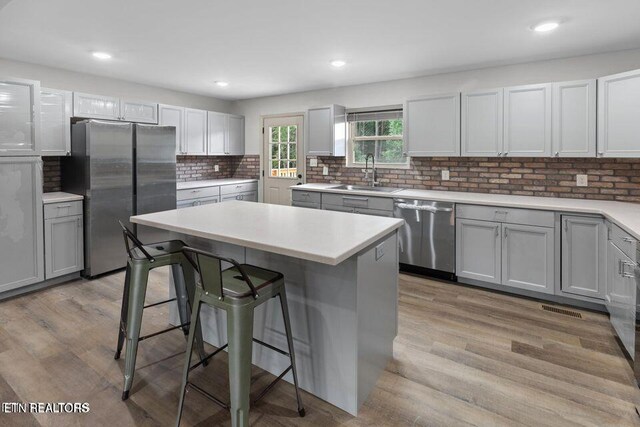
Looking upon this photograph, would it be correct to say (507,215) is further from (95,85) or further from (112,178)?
(95,85)

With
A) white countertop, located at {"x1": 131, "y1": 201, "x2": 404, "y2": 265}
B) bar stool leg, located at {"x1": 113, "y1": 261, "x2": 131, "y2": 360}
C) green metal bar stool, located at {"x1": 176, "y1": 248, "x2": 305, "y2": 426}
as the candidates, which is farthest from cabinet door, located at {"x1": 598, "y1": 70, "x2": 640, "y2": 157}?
bar stool leg, located at {"x1": 113, "y1": 261, "x2": 131, "y2": 360}

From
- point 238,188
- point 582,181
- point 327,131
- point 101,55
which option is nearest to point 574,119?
point 582,181

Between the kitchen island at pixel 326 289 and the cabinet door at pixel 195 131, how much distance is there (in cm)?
332

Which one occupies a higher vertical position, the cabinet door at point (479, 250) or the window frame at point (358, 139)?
the window frame at point (358, 139)

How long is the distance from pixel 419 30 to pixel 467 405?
107 inches

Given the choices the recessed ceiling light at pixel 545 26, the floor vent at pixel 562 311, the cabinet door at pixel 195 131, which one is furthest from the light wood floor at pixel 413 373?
the cabinet door at pixel 195 131

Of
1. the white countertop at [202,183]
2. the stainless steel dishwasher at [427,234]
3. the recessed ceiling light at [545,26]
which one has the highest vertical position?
the recessed ceiling light at [545,26]

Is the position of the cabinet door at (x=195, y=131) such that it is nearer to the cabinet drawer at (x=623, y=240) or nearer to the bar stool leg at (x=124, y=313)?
the bar stool leg at (x=124, y=313)

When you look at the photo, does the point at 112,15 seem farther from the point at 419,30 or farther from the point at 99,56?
the point at 419,30

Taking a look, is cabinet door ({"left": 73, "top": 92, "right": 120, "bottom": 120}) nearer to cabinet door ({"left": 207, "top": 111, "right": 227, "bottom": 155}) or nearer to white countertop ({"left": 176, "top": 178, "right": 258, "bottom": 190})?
white countertop ({"left": 176, "top": 178, "right": 258, "bottom": 190})

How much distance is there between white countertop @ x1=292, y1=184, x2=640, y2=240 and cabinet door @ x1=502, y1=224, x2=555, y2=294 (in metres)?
0.22

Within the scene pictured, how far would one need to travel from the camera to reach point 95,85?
454 centimetres

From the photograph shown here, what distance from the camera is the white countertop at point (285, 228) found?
164 centimetres

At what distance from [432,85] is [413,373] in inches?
134
